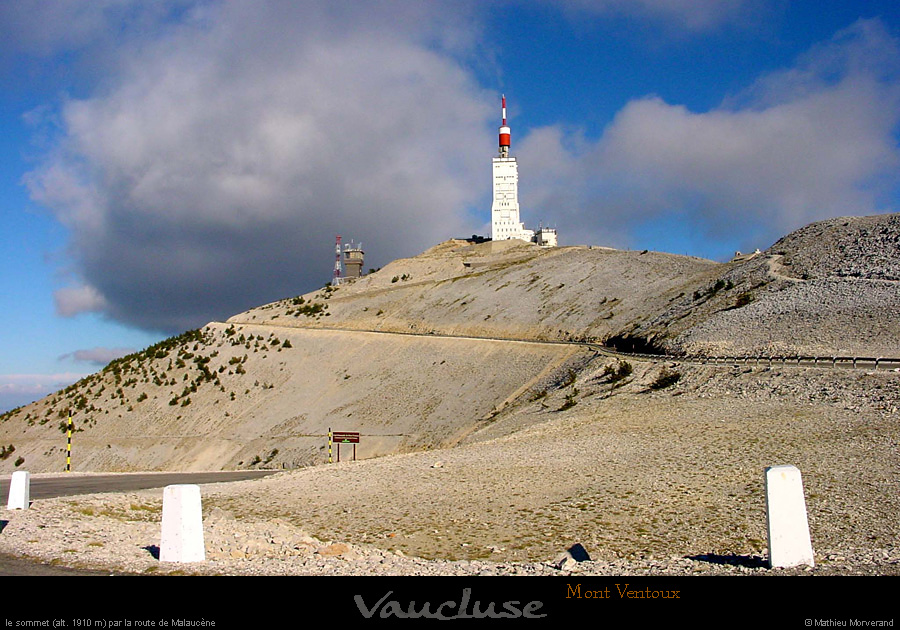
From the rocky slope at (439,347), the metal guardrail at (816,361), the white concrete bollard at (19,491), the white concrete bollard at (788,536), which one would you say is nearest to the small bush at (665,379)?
the metal guardrail at (816,361)

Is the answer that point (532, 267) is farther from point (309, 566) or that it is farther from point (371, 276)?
point (309, 566)

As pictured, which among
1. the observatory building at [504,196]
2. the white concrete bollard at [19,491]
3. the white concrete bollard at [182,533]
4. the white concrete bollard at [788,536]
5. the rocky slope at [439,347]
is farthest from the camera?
the observatory building at [504,196]

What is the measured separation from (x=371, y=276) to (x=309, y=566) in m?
80.6

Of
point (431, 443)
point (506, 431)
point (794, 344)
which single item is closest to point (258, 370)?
point (431, 443)

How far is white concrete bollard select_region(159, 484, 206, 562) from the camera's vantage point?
9117mm

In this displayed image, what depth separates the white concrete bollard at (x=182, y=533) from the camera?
9.12 m

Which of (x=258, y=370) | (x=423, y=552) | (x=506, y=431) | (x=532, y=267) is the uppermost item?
(x=532, y=267)

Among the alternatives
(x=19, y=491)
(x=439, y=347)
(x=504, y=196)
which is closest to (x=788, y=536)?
(x=19, y=491)

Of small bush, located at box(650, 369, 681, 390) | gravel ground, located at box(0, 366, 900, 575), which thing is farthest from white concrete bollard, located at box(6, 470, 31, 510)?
small bush, located at box(650, 369, 681, 390)

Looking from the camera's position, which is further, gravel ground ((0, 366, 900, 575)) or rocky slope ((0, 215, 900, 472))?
rocky slope ((0, 215, 900, 472))

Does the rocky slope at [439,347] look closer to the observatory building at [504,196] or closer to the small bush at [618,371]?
the small bush at [618,371]

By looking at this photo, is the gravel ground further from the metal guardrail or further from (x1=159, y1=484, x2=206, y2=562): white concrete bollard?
the metal guardrail

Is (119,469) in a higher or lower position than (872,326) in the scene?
lower
